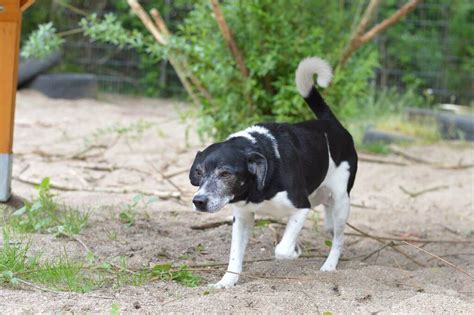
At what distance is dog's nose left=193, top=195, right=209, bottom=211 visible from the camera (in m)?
4.24

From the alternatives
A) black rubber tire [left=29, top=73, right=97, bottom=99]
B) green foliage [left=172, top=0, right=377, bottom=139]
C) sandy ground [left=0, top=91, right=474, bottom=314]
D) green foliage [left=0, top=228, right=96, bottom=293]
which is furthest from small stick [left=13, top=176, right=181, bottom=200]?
black rubber tire [left=29, top=73, right=97, bottom=99]

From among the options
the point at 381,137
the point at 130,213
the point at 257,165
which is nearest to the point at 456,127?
the point at 381,137

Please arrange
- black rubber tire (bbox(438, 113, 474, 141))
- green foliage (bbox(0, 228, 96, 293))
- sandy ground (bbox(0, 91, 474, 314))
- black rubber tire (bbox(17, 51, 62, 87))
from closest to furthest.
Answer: sandy ground (bbox(0, 91, 474, 314)) → green foliage (bbox(0, 228, 96, 293)) → black rubber tire (bbox(438, 113, 474, 141)) → black rubber tire (bbox(17, 51, 62, 87))

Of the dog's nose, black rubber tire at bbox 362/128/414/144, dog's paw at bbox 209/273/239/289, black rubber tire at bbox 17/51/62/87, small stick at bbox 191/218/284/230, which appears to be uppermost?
the dog's nose

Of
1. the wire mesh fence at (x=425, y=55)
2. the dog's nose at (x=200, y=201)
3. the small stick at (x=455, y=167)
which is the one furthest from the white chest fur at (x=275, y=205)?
the wire mesh fence at (x=425, y=55)

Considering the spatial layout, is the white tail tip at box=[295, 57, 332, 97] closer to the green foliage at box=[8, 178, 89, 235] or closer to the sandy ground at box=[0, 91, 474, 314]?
the sandy ground at box=[0, 91, 474, 314]

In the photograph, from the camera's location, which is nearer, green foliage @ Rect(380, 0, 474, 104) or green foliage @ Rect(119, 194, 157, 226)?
green foliage @ Rect(119, 194, 157, 226)

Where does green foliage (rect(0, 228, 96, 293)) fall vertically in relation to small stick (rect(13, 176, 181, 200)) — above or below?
above

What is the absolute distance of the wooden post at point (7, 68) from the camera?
18.3 feet

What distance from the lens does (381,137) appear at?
10.9 metres

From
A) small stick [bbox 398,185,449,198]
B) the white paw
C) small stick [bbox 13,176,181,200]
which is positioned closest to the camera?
the white paw

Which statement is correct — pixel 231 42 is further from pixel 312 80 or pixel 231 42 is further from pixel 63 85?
pixel 63 85

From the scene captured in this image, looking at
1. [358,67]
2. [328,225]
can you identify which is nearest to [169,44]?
[358,67]

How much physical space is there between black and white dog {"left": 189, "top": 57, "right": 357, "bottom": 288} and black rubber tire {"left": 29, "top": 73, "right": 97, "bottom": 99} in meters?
8.77
